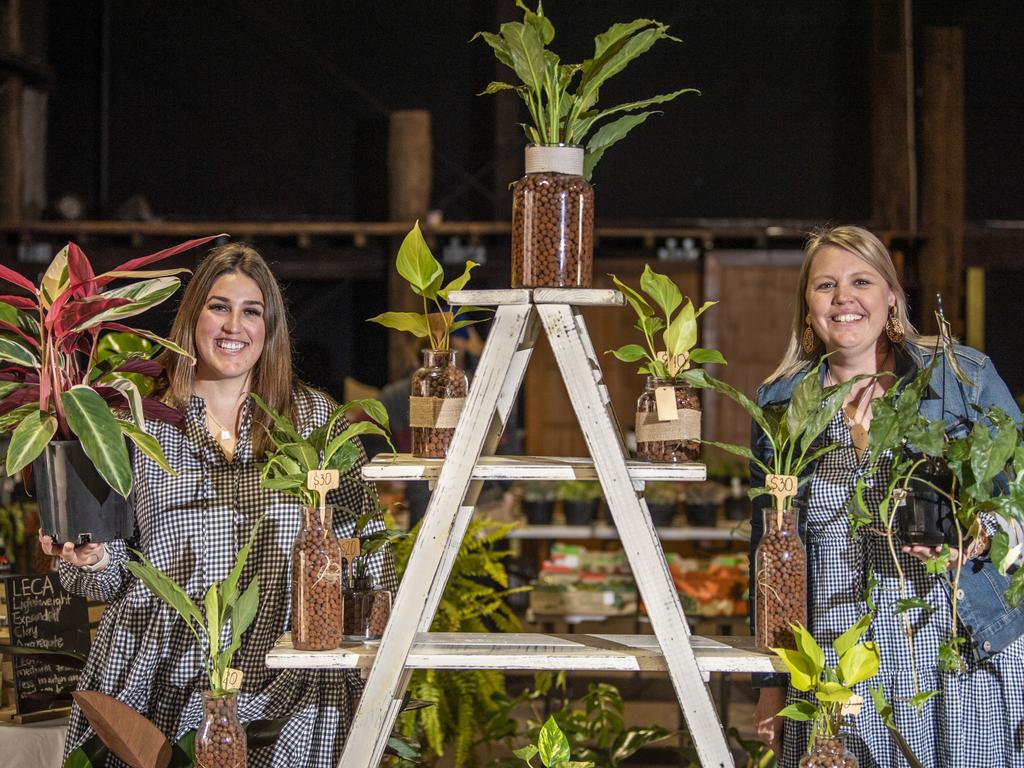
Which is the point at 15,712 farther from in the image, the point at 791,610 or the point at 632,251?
the point at 632,251

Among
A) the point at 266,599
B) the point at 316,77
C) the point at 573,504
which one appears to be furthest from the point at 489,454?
the point at 316,77

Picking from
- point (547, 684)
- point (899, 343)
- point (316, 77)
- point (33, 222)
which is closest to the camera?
point (899, 343)

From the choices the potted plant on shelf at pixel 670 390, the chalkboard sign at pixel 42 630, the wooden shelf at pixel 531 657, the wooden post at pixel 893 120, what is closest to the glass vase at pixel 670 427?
the potted plant on shelf at pixel 670 390

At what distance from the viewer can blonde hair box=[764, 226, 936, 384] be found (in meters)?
2.21

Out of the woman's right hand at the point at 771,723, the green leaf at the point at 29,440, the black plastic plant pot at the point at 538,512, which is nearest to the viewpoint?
the green leaf at the point at 29,440

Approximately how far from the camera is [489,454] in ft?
6.35

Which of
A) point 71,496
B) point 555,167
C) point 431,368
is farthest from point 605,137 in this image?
point 71,496

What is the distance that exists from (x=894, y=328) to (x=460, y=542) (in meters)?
0.98

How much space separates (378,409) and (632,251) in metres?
4.84

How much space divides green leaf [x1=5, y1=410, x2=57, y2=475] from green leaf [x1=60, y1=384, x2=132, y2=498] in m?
0.06

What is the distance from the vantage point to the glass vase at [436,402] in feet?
6.49

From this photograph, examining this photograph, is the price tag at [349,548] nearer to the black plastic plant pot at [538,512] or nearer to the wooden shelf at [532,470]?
the wooden shelf at [532,470]

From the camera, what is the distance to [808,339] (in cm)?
232

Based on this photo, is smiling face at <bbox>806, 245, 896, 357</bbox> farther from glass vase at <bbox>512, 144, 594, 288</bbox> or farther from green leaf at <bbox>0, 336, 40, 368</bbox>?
green leaf at <bbox>0, 336, 40, 368</bbox>
